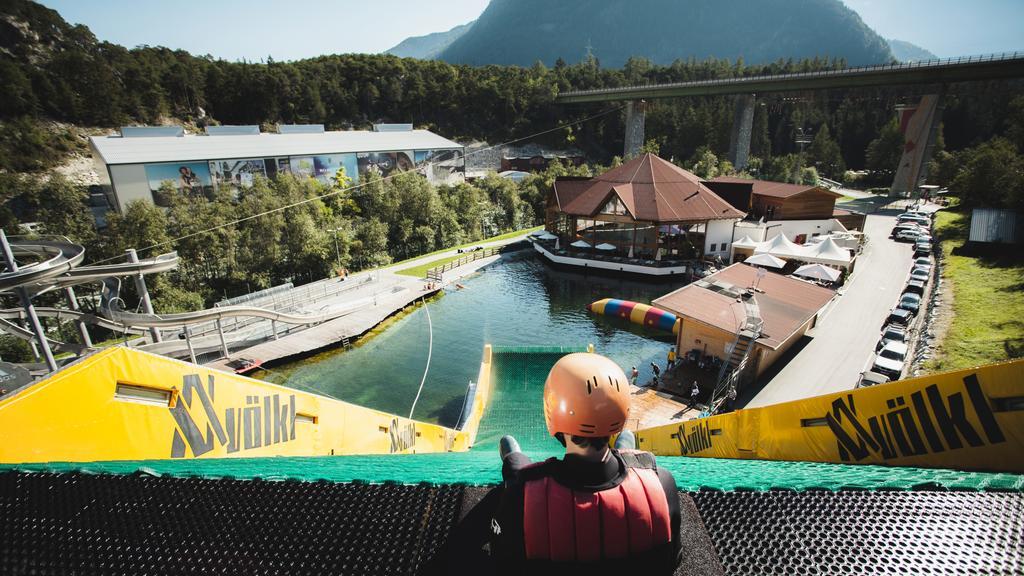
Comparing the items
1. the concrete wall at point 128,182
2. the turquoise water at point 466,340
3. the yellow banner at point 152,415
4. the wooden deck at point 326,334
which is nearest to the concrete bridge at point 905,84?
the turquoise water at point 466,340

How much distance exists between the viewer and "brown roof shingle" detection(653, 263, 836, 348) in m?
18.2

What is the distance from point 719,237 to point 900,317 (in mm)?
17702

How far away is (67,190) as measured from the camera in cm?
2966

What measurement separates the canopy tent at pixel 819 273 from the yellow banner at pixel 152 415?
2996 centimetres

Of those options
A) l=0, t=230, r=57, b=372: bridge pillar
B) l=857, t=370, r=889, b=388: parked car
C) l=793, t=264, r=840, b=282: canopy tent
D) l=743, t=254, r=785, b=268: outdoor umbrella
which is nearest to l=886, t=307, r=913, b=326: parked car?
l=793, t=264, r=840, b=282: canopy tent

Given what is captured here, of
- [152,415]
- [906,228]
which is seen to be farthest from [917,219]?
[152,415]

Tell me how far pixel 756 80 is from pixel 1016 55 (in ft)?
96.6

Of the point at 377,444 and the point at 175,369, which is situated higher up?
the point at 175,369

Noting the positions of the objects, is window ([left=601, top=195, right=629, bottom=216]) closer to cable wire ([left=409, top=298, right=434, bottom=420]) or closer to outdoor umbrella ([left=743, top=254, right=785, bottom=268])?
outdoor umbrella ([left=743, top=254, right=785, bottom=268])

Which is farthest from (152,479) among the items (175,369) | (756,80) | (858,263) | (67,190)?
(756,80)

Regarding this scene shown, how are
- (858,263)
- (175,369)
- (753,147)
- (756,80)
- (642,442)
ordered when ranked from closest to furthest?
1. (175,369)
2. (642,442)
3. (858,263)
4. (756,80)
5. (753,147)

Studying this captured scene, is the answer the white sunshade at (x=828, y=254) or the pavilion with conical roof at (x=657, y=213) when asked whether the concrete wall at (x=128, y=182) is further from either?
the white sunshade at (x=828, y=254)

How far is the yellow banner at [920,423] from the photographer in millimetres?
3295

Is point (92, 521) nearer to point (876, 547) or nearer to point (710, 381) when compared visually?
point (876, 547)
